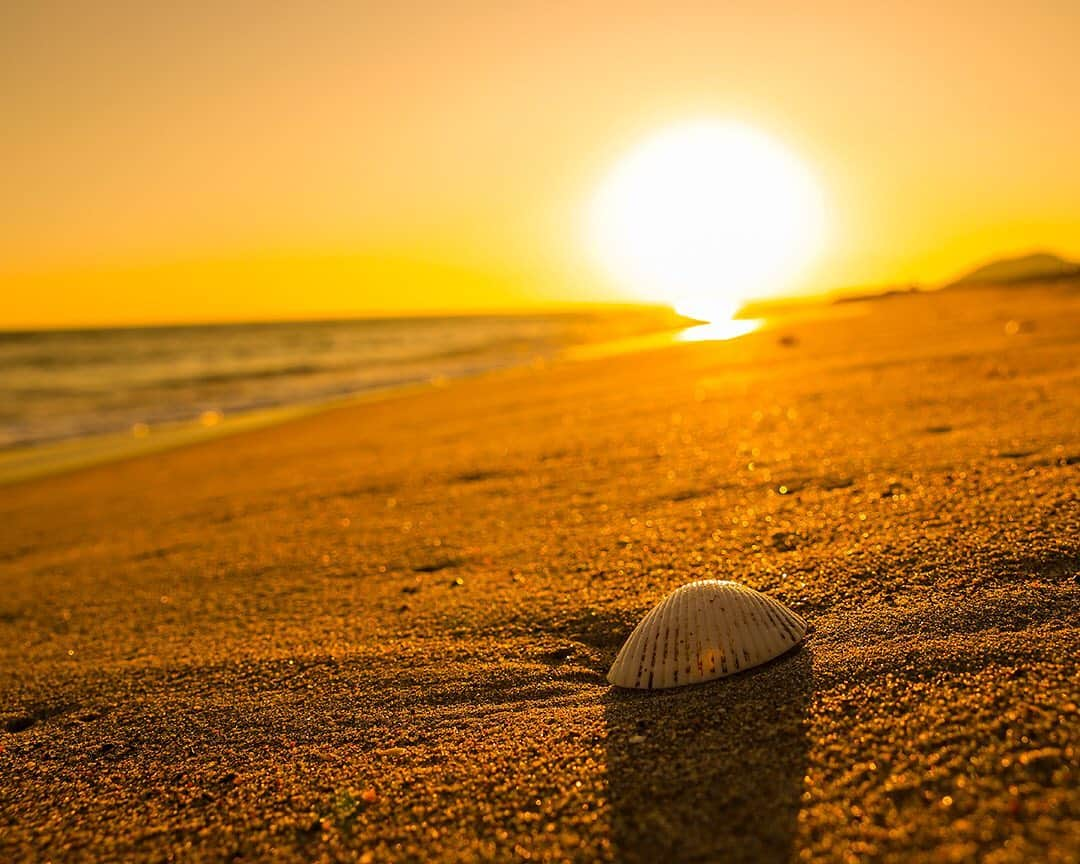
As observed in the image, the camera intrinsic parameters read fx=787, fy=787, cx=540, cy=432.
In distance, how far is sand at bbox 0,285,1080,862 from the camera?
1.57 metres

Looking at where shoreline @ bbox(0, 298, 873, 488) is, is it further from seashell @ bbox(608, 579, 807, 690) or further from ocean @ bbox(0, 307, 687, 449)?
seashell @ bbox(608, 579, 807, 690)

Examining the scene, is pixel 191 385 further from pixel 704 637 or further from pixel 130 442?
pixel 704 637

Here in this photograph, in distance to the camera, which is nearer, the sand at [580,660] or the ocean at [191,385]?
the sand at [580,660]

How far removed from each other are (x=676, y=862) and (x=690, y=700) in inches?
21.3

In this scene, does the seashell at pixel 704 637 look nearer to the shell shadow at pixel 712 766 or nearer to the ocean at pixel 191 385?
the shell shadow at pixel 712 766

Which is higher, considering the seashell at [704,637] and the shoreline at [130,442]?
the seashell at [704,637]

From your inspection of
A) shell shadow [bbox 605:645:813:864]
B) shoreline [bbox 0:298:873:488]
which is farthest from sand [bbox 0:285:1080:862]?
shoreline [bbox 0:298:873:488]

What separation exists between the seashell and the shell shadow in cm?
4

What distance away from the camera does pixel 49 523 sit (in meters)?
6.03

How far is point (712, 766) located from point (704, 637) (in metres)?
0.39

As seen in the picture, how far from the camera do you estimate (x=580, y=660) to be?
2.37 meters

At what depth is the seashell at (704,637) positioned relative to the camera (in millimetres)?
1999

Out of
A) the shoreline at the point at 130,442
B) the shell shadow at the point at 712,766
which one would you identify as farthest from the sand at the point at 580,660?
the shoreline at the point at 130,442

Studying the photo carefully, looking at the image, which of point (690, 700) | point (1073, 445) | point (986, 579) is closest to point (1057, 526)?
point (986, 579)
